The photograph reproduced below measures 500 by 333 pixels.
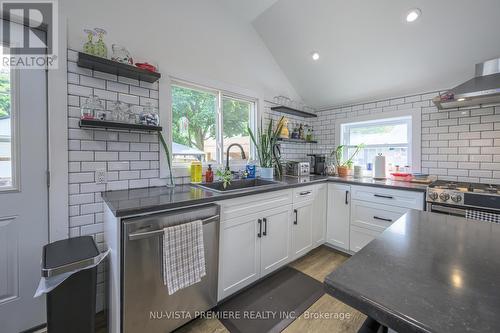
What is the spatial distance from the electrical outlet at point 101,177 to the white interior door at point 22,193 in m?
0.29

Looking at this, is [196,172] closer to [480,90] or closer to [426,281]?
[426,281]

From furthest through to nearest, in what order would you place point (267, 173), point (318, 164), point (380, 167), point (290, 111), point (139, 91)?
point (318, 164), point (290, 111), point (380, 167), point (267, 173), point (139, 91)

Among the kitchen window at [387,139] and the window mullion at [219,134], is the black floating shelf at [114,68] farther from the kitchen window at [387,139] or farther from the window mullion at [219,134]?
the kitchen window at [387,139]

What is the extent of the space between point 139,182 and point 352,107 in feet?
9.74

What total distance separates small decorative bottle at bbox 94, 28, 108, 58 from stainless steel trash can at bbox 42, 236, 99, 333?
1.33m

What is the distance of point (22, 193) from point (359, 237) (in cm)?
299

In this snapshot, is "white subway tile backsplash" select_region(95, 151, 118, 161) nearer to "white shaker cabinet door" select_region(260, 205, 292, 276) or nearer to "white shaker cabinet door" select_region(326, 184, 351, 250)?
"white shaker cabinet door" select_region(260, 205, 292, 276)

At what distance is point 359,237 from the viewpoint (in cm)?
250

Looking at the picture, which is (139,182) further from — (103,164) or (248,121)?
(248,121)

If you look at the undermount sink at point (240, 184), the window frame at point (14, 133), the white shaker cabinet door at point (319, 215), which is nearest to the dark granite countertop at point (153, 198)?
the undermount sink at point (240, 184)

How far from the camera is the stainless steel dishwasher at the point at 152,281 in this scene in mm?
1235

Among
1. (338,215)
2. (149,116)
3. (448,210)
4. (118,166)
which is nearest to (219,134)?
(149,116)

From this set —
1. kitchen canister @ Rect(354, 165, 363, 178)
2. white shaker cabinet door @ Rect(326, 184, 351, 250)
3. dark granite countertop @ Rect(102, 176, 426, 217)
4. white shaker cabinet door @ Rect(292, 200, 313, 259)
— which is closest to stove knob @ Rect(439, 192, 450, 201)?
dark granite countertop @ Rect(102, 176, 426, 217)

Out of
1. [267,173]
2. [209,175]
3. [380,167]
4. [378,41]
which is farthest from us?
[380,167]
